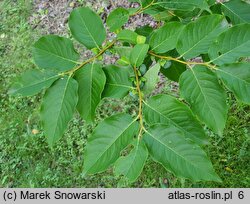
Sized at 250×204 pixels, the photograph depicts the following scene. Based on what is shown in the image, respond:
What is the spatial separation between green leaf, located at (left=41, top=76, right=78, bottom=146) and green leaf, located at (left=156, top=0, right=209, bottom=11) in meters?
0.45

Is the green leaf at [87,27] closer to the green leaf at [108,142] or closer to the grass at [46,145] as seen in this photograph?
the green leaf at [108,142]

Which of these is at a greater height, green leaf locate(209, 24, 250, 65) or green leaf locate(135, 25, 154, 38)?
green leaf locate(209, 24, 250, 65)

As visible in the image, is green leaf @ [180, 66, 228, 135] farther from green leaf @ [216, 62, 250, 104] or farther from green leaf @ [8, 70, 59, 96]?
green leaf @ [8, 70, 59, 96]

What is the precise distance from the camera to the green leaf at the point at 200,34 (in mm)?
1214

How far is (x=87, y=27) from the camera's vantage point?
1343 millimetres

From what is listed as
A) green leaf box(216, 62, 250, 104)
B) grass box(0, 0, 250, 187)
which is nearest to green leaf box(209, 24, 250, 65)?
green leaf box(216, 62, 250, 104)

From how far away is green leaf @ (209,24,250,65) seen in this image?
3.84 ft

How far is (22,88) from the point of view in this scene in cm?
127

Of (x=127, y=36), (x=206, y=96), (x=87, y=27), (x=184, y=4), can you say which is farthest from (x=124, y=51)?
(x=206, y=96)

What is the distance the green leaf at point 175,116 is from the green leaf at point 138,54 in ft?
0.49

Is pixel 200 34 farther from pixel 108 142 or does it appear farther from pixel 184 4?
pixel 108 142

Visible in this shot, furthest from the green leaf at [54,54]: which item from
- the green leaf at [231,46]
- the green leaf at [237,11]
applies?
the green leaf at [237,11]
